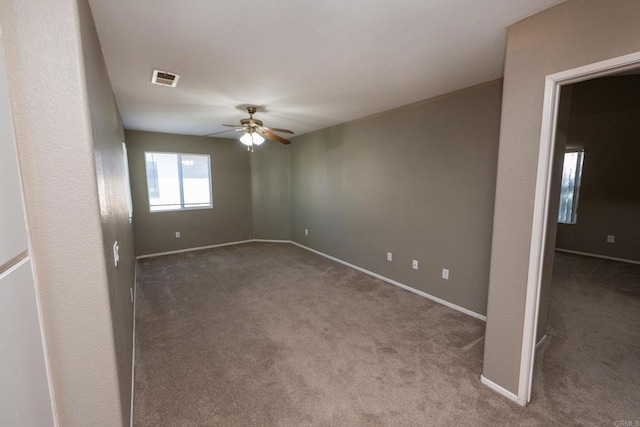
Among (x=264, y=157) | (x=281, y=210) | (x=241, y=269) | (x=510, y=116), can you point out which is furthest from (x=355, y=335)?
(x=264, y=157)

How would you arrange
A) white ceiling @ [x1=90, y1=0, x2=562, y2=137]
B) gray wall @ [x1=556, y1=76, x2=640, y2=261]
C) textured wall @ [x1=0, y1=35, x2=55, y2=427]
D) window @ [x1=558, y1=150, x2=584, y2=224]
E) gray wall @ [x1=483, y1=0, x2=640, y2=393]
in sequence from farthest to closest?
window @ [x1=558, y1=150, x2=584, y2=224] < gray wall @ [x1=556, y1=76, x2=640, y2=261] < white ceiling @ [x1=90, y1=0, x2=562, y2=137] < gray wall @ [x1=483, y1=0, x2=640, y2=393] < textured wall @ [x1=0, y1=35, x2=55, y2=427]

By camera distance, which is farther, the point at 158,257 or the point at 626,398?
the point at 158,257

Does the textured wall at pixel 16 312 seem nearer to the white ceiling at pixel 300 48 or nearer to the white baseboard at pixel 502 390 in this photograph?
the white ceiling at pixel 300 48

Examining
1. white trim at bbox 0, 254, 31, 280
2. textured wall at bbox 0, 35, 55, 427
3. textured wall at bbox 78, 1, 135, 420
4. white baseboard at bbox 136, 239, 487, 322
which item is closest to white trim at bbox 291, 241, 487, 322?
white baseboard at bbox 136, 239, 487, 322

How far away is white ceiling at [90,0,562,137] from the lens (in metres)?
1.50

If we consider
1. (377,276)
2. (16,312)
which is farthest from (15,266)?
(377,276)

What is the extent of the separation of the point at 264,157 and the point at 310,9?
15.5 feet

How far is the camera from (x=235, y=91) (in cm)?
278

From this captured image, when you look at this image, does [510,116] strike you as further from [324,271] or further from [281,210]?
[281,210]

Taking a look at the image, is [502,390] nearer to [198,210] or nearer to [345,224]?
[345,224]

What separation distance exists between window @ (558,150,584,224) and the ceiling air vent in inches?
255

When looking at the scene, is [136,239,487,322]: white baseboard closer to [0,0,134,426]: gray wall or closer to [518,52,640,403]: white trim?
[518,52,640,403]: white trim

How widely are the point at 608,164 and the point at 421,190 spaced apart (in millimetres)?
4071

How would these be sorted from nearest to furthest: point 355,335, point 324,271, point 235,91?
1. point 355,335
2. point 235,91
3. point 324,271
